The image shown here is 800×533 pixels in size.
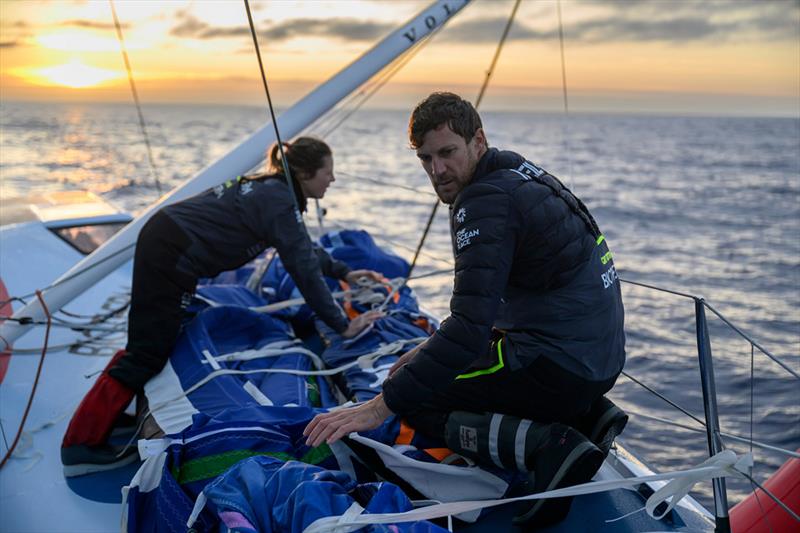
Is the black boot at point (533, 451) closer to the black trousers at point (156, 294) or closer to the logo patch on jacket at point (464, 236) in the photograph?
the logo patch on jacket at point (464, 236)

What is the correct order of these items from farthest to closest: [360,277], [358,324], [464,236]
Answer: [360,277] < [358,324] < [464,236]

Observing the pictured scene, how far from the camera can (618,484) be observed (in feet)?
5.97

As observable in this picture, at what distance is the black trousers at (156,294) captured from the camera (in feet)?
10.1

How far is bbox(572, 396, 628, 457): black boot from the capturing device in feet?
7.63

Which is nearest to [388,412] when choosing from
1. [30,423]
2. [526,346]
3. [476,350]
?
[476,350]

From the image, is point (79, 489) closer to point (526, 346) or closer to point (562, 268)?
point (526, 346)

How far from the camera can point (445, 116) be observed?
2.15 metres

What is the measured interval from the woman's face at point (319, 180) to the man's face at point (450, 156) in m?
1.10

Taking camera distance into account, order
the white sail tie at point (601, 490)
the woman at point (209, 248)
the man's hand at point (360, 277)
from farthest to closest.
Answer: the man's hand at point (360, 277) < the woman at point (209, 248) < the white sail tie at point (601, 490)

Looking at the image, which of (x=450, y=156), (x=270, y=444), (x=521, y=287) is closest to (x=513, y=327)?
(x=521, y=287)

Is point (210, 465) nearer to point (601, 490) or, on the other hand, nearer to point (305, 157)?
point (601, 490)

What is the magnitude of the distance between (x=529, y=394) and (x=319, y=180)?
1515mm

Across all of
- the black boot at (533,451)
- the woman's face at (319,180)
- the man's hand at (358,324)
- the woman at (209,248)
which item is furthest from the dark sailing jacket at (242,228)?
the black boot at (533,451)

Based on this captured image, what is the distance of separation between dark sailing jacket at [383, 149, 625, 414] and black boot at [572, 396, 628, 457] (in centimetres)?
18
